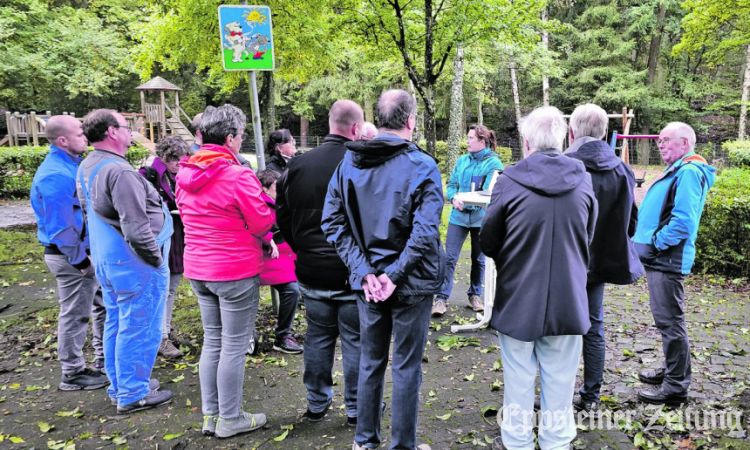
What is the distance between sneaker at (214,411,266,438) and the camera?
126 inches

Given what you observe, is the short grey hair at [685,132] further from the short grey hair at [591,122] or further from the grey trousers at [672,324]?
the grey trousers at [672,324]

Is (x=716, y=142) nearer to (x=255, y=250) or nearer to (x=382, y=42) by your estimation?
(x=382, y=42)

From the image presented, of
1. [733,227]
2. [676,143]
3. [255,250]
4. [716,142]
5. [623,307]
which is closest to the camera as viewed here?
[255,250]

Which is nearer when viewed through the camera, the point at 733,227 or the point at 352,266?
the point at 352,266

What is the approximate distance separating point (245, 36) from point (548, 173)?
3.34m

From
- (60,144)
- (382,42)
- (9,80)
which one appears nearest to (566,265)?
(60,144)

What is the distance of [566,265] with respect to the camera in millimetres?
2602

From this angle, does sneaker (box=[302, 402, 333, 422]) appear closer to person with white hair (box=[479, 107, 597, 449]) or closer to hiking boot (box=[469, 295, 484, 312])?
person with white hair (box=[479, 107, 597, 449])

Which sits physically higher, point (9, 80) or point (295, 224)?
point (9, 80)

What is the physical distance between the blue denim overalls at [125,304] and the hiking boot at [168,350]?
2.71 ft

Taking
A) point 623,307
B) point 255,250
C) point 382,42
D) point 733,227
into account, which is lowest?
point 623,307

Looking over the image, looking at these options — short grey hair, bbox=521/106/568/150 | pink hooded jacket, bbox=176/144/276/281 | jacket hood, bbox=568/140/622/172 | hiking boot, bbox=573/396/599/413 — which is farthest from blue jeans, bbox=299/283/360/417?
jacket hood, bbox=568/140/622/172

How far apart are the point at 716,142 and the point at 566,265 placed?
109ft

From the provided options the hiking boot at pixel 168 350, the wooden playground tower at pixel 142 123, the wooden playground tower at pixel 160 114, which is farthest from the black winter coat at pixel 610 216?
the wooden playground tower at pixel 160 114
